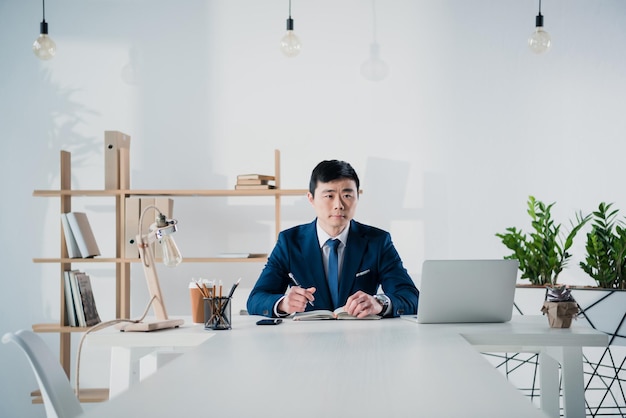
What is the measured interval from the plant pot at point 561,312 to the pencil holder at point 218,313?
1.03 meters

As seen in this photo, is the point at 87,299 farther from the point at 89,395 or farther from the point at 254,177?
the point at 254,177

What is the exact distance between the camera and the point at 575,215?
185 inches

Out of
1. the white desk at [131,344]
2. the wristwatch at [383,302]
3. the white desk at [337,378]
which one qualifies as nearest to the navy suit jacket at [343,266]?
the wristwatch at [383,302]

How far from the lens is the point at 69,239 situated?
14.4 ft

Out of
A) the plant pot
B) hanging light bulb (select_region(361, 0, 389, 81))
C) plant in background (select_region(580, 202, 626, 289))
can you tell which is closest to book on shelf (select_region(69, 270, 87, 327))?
hanging light bulb (select_region(361, 0, 389, 81))

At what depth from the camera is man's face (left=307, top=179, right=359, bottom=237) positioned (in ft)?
10.2

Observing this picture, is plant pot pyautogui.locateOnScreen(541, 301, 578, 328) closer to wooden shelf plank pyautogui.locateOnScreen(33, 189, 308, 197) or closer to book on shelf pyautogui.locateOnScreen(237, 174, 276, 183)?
wooden shelf plank pyautogui.locateOnScreen(33, 189, 308, 197)

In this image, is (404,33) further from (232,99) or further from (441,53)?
(232,99)

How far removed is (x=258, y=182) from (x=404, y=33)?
4.74 feet

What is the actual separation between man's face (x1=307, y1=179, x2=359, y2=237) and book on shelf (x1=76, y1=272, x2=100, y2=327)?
75.1 inches

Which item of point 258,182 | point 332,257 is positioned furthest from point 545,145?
point 332,257

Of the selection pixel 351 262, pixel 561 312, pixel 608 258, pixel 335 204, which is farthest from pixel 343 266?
pixel 608 258

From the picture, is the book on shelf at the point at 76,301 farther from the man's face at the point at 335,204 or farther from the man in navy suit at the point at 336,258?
the man's face at the point at 335,204

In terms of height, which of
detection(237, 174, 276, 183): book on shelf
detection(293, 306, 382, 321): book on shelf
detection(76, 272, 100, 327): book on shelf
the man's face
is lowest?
detection(76, 272, 100, 327): book on shelf
